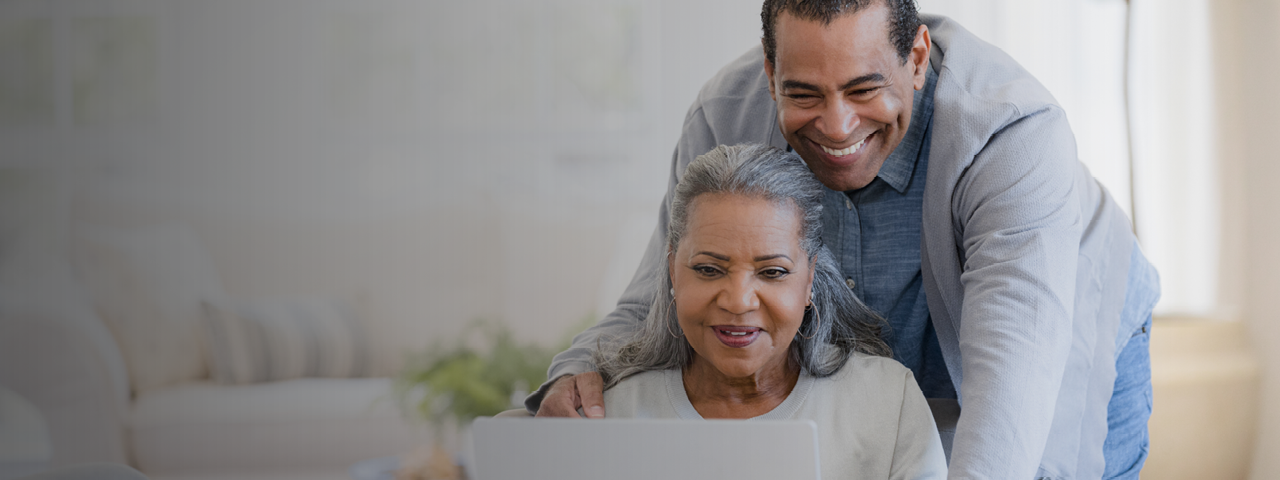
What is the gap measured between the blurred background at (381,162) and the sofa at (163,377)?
0.01 meters

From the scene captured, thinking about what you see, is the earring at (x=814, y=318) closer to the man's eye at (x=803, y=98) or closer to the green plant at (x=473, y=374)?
the man's eye at (x=803, y=98)

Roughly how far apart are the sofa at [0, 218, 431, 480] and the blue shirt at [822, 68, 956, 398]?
5.86 feet

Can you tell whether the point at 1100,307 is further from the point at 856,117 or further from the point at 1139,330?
the point at 856,117

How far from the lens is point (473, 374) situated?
2.60m

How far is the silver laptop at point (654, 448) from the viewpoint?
77 centimetres

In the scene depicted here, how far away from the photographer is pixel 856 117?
3.88ft

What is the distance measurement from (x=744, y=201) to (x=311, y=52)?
2.21 meters

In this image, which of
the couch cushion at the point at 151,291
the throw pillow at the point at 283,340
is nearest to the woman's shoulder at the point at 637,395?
the throw pillow at the point at 283,340

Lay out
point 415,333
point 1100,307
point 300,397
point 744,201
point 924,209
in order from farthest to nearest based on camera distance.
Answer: point 415,333
point 300,397
point 1100,307
point 924,209
point 744,201

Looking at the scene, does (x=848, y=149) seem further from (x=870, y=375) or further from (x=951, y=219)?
(x=870, y=375)

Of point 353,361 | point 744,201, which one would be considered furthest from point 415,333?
point 744,201

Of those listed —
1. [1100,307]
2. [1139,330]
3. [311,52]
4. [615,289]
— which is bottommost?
[615,289]

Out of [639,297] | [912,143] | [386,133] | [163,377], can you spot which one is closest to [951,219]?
[912,143]

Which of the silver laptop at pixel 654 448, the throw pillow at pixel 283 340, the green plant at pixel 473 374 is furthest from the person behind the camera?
the throw pillow at pixel 283 340
